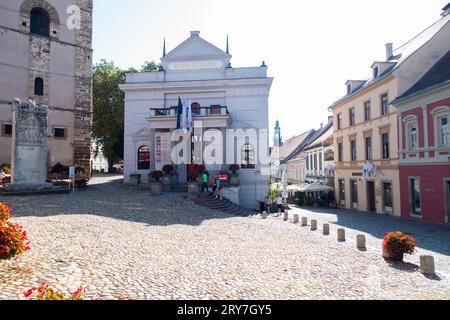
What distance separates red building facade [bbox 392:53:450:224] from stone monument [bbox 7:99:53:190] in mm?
24199

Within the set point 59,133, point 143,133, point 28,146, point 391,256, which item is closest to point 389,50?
point 143,133

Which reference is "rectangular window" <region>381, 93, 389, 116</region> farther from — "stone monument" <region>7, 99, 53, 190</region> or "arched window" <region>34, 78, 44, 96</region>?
"arched window" <region>34, 78, 44, 96</region>

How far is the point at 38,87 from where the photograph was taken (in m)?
30.0

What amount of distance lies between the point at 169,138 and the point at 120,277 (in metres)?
20.3

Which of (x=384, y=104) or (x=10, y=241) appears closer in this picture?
(x=10, y=241)

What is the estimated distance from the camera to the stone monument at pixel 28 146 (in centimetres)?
1823

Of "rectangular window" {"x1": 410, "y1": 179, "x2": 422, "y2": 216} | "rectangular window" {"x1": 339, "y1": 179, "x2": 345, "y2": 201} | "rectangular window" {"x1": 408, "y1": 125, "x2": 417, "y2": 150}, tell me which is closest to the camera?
"rectangular window" {"x1": 410, "y1": 179, "x2": 422, "y2": 216}

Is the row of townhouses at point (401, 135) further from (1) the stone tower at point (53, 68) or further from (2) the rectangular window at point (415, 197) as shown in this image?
(1) the stone tower at point (53, 68)

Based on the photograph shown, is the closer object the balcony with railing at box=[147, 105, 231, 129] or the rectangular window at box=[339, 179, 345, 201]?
the balcony with railing at box=[147, 105, 231, 129]

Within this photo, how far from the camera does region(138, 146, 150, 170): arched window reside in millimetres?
28812

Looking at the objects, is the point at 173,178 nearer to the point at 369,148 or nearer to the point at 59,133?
the point at 59,133

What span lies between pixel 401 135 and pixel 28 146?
82.4 ft

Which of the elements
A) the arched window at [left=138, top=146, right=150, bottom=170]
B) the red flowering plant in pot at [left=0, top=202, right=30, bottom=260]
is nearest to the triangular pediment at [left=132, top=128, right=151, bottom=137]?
the arched window at [left=138, top=146, right=150, bottom=170]
